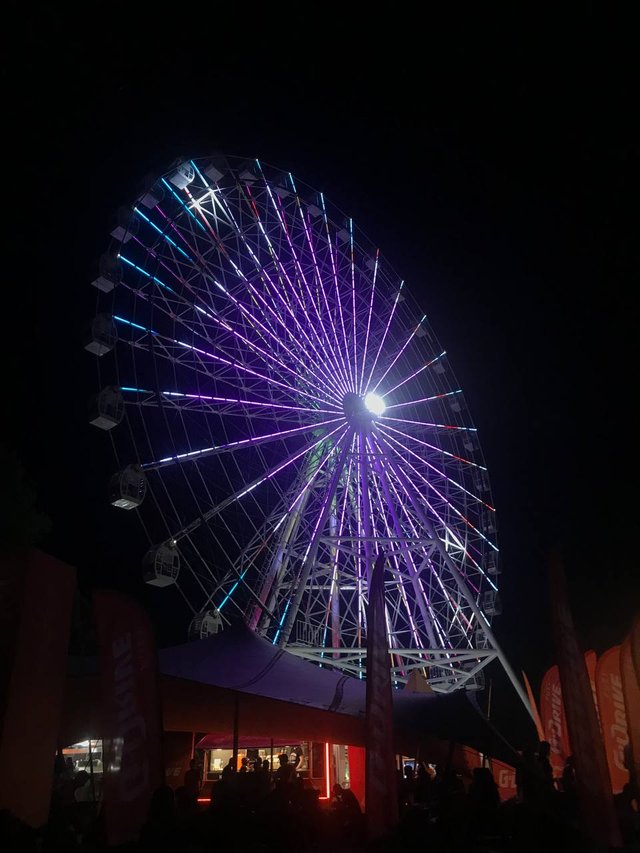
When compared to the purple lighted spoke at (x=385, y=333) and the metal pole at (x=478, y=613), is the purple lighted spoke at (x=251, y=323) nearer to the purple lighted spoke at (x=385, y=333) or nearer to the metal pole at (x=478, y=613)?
the purple lighted spoke at (x=385, y=333)

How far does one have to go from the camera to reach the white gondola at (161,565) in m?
16.1

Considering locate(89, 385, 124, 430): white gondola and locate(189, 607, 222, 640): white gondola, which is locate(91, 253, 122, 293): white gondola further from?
locate(189, 607, 222, 640): white gondola

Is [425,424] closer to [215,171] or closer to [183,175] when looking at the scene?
[215,171]

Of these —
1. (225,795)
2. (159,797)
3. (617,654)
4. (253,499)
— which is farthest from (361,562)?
(159,797)

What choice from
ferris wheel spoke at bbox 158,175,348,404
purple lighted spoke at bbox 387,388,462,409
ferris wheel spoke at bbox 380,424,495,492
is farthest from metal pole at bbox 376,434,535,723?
ferris wheel spoke at bbox 158,175,348,404

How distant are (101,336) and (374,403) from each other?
9.42 metres

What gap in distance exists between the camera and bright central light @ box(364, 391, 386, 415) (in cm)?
2170

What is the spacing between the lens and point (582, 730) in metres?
6.71

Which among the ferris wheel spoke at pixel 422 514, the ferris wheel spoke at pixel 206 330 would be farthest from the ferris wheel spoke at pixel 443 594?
the ferris wheel spoke at pixel 206 330

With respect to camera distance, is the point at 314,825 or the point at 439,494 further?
the point at 439,494

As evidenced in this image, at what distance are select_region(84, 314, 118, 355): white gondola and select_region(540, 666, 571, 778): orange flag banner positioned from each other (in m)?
14.0

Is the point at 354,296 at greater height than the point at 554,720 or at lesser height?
greater

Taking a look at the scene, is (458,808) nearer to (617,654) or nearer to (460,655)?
(617,654)

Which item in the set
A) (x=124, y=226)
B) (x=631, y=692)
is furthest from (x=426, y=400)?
(x=631, y=692)
